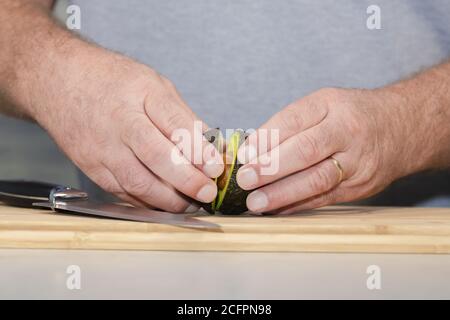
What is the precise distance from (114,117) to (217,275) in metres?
0.40

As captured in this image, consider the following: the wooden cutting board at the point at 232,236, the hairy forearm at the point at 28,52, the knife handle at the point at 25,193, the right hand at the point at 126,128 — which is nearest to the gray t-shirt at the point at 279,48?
the hairy forearm at the point at 28,52

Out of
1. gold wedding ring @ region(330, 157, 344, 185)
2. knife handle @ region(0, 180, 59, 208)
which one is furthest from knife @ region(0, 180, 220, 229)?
gold wedding ring @ region(330, 157, 344, 185)

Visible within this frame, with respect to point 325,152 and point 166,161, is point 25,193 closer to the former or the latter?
point 166,161

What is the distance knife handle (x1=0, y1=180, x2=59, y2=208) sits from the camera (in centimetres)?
113

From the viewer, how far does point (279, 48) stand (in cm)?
155

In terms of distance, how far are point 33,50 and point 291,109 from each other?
1.73ft

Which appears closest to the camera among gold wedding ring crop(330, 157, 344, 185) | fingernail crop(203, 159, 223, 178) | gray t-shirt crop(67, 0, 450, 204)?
fingernail crop(203, 159, 223, 178)

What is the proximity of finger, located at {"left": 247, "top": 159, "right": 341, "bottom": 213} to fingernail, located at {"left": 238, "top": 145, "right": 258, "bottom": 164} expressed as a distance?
60mm

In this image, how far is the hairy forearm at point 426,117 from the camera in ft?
4.22

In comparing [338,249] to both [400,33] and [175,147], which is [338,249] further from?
[400,33]

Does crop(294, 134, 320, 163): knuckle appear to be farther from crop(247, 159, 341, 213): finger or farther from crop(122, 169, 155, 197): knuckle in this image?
crop(122, 169, 155, 197): knuckle

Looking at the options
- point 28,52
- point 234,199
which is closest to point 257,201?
point 234,199

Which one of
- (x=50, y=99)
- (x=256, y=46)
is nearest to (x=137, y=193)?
(x=50, y=99)

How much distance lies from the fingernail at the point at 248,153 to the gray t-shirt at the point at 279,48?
53cm
